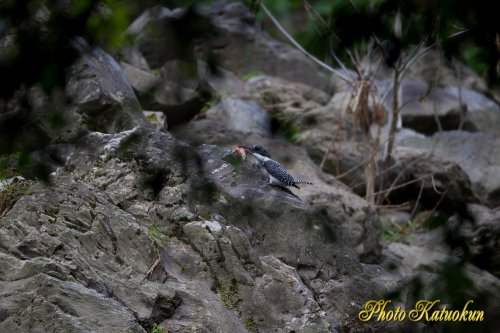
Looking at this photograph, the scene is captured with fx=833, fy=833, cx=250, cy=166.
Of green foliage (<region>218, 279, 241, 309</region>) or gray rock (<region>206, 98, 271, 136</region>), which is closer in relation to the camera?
green foliage (<region>218, 279, 241, 309</region>)

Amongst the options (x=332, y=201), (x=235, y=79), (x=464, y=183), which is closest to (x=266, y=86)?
(x=235, y=79)

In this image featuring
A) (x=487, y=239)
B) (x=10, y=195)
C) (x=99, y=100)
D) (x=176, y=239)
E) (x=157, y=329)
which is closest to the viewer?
(x=157, y=329)

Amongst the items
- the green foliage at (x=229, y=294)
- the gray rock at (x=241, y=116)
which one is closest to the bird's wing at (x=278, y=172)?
the green foliage at (x=229, y=294)

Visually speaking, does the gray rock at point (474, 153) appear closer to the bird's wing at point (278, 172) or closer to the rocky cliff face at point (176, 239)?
the rocky cliff face at point (176, 239)

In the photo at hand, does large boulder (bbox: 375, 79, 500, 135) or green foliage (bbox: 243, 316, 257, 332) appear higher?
green foliage (bbox: 243, 316, 257, 332)

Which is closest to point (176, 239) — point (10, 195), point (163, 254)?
point (163, 254)

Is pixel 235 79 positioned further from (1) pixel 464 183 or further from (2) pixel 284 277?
(2) pixel 284 277

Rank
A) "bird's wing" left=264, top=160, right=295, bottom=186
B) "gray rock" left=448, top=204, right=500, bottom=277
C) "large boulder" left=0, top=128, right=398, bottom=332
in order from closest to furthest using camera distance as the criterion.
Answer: "large boulder" left=0, top=128, right=398, bottom=332 → "bird's wing" left=264, top=160, right=295, bottom=186 → "gray rock" left=448, top=204, right=500, bottom=277

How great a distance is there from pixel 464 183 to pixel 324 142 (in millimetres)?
1617

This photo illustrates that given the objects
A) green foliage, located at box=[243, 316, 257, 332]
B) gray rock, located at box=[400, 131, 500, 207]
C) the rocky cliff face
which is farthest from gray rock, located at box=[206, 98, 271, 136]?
green foliage, located at box=[243, 316, 257, 332]

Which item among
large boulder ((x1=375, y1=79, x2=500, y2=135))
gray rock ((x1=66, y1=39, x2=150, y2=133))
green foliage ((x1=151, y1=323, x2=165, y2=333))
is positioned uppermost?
gray rock ((x1=66, y1=39, x2=150, y2=133))

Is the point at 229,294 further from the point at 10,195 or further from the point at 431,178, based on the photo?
the point at 431,178

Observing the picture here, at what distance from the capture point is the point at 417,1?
2.46 metres

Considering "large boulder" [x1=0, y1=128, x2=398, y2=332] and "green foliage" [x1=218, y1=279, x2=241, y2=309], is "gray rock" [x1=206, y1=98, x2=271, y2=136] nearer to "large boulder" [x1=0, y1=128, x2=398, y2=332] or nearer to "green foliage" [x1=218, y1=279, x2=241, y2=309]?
"large boulder" [x1=0, y1=128, x2=398, y2=332]
